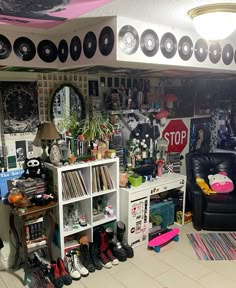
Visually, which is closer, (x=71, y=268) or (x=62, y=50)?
(x=62, y=50)

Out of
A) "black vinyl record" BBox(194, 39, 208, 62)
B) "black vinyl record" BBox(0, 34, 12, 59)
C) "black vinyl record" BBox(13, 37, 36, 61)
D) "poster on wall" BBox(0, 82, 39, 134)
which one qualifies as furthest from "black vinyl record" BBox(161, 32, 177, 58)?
"poster on wall" BBox(0, 82, 39, 134)

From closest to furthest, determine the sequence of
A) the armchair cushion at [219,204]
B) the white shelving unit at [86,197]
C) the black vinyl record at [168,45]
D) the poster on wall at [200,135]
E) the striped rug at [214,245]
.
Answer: the black vinyl record at [168,45] → the white shelving unit at [86,197] → the striped rug at [214,245] → the armchair cushion at [219,204] → the poster on wall at [200,135]

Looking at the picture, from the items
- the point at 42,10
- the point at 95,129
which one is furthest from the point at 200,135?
the point at 42,10

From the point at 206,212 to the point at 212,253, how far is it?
549 mm

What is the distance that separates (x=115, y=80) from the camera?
3.35 m

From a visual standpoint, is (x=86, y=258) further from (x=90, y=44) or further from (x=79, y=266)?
(x=90, y=44)

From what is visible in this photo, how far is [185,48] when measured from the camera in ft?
7.49

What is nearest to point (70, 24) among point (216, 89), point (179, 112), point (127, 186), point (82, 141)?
point (82, 141)

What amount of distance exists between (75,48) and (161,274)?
2.27 metres

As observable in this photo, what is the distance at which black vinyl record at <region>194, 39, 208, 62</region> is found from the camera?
93.5 inches

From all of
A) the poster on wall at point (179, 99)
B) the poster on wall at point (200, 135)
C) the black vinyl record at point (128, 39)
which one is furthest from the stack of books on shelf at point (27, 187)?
the poster on wall at point (200, 135)

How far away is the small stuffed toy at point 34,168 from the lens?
274 centimetres

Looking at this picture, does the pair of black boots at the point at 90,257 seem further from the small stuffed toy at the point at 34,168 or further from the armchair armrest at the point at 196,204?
the armchair armrest at the point at 196,204

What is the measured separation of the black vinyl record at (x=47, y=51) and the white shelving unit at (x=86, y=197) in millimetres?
1021
